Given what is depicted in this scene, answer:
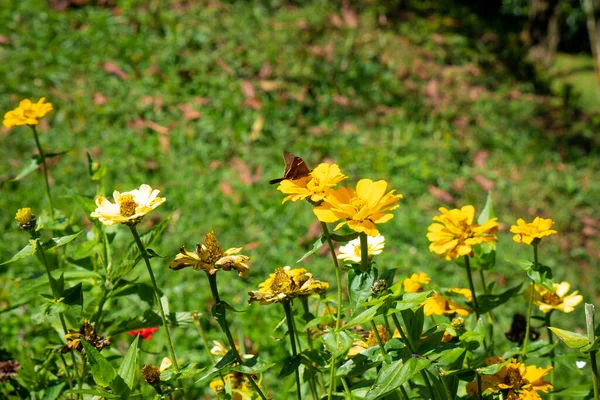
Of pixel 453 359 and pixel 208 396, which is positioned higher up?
pixel 453 359

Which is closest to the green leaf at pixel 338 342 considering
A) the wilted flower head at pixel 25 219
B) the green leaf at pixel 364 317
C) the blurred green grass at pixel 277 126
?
the green leaf at pixel 364 317

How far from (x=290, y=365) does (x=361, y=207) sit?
26 cm

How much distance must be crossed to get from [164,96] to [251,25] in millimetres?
1056

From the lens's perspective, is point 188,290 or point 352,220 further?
point 188,290

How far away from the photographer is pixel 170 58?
14.1 ft

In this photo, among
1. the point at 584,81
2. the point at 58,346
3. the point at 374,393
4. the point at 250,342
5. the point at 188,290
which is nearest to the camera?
the point at 374,393

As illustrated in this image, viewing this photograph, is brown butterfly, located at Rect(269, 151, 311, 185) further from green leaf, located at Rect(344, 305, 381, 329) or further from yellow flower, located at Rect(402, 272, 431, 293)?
yellow flower, located at Rect(402, 272, 431, 293)

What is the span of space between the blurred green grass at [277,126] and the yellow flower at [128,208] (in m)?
1.70

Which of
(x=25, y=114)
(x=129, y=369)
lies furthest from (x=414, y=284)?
(x=25, y=114)

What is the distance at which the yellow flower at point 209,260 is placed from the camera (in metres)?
0.90

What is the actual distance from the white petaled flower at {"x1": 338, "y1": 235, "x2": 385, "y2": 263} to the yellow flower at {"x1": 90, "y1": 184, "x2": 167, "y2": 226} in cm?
36

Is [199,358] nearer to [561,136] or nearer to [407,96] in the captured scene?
[407,96]

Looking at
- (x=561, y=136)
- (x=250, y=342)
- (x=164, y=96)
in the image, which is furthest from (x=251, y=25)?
(x=250, y=342)


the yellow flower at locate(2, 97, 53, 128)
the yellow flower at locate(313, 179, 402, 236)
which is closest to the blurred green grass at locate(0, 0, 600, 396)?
the yellow flower at locate(2, 97, 53, 128)
